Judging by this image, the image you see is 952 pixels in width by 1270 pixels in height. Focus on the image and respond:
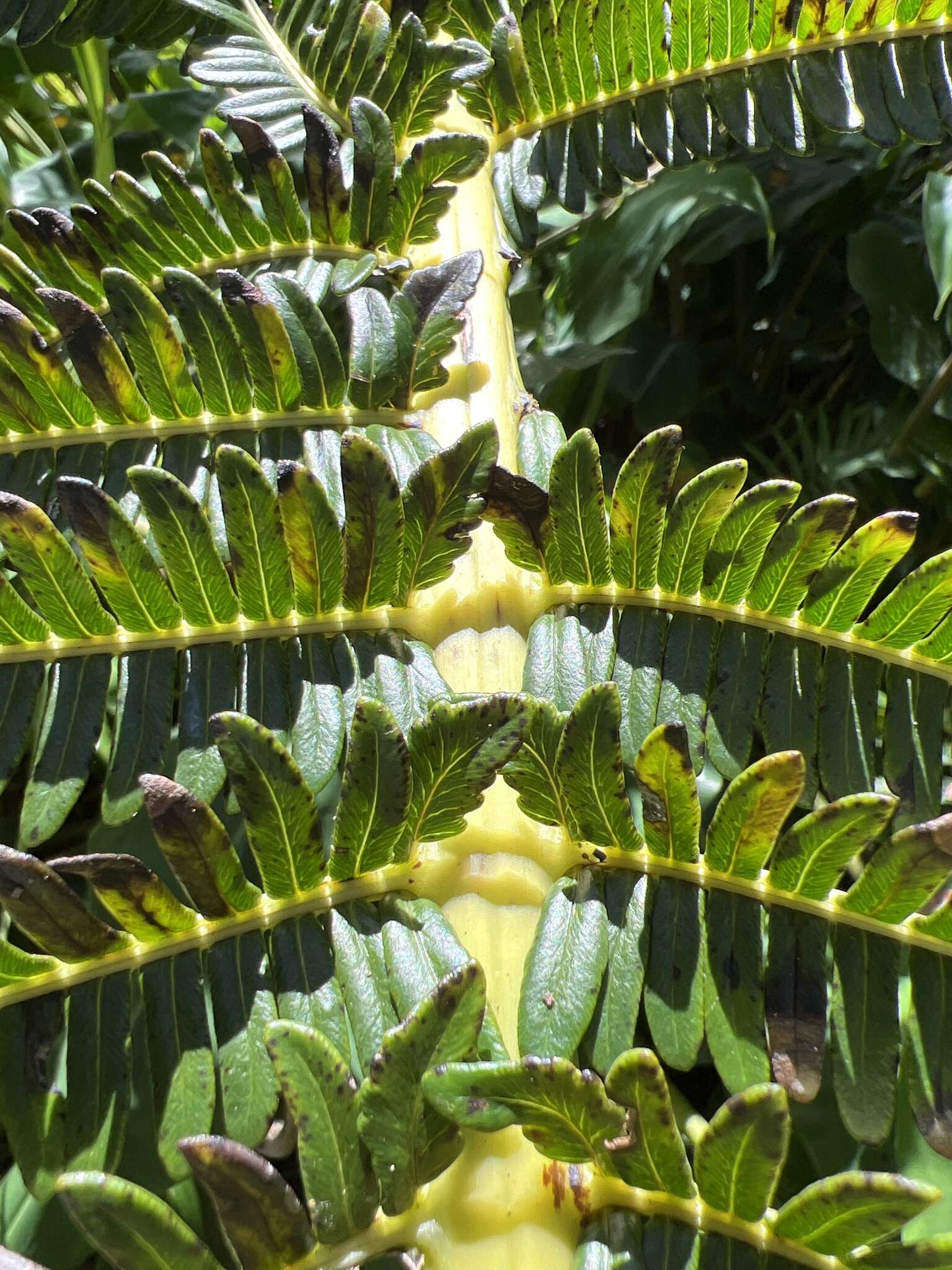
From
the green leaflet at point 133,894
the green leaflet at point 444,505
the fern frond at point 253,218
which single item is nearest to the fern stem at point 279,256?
the fern frond at point 253,218

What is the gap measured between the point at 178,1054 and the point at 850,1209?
267 millimetres

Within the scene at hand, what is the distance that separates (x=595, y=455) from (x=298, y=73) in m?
0.48

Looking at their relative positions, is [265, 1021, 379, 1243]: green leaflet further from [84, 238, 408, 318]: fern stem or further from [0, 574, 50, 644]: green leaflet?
[84, 238, 408, 318]: fern stem

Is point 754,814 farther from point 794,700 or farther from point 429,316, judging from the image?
point 429,316

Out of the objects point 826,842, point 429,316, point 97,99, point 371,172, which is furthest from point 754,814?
point 97,99

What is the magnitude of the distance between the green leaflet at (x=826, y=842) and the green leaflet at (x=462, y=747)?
13 centimetres

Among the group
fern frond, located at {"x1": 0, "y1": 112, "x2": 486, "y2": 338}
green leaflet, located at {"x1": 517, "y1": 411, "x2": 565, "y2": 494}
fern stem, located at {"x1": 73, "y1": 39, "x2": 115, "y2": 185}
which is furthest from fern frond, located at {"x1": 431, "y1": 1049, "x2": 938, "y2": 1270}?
fern stem, located at {"x1": 73, "y1": 39, "x2": 115, "y2": 185}

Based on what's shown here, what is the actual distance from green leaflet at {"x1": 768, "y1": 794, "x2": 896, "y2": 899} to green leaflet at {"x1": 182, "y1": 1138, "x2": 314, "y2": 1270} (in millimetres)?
241

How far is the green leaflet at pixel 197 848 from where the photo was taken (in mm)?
391

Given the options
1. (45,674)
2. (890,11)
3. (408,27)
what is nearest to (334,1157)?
(45,674)

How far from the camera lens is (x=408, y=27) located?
2.19 ft

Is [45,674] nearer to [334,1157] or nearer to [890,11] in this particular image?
[334,1157]

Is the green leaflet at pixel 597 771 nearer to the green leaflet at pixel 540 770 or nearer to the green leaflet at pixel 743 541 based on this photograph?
the green leaflet at pixel 540 770

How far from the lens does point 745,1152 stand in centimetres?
35
